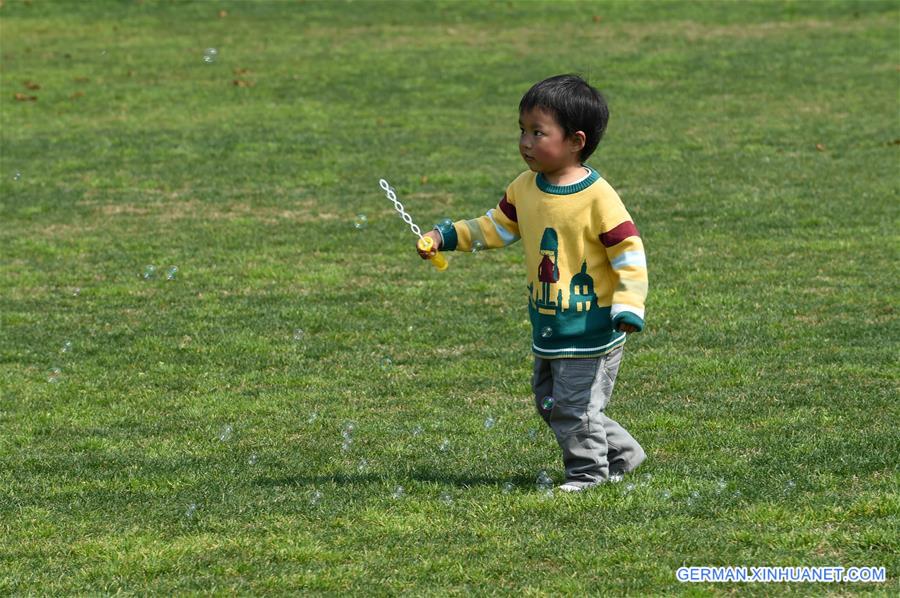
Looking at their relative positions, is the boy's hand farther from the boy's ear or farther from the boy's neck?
the boy's ear

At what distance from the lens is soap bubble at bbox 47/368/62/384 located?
9609 millimetres

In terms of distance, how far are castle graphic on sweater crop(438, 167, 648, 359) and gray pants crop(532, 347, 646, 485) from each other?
0.09 metres

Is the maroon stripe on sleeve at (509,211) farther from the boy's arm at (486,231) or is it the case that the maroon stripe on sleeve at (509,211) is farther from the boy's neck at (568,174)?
the boy's neck at (568,174)

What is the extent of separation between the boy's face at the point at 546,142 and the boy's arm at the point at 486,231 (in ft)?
1.34

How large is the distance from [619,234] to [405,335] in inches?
178

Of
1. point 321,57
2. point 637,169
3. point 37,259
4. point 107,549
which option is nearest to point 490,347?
point 107,549

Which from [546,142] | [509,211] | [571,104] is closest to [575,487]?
[509,211]

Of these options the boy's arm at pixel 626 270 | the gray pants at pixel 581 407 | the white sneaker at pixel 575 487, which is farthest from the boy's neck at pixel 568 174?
the white sneaker at pixel 575 487

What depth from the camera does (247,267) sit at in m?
13.2

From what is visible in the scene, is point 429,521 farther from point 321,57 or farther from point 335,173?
point 321,57

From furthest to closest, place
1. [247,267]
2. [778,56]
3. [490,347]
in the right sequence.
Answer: [778,56] → [247,267] → [490,347]

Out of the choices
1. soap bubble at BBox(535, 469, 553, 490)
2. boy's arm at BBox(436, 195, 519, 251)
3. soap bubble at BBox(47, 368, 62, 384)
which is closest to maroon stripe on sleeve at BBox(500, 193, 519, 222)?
boy's arm at BBox(436, 195, 519, 251)

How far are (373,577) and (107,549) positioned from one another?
4.28 feet

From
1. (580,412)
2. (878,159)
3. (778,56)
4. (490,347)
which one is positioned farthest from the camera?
(778,56)
